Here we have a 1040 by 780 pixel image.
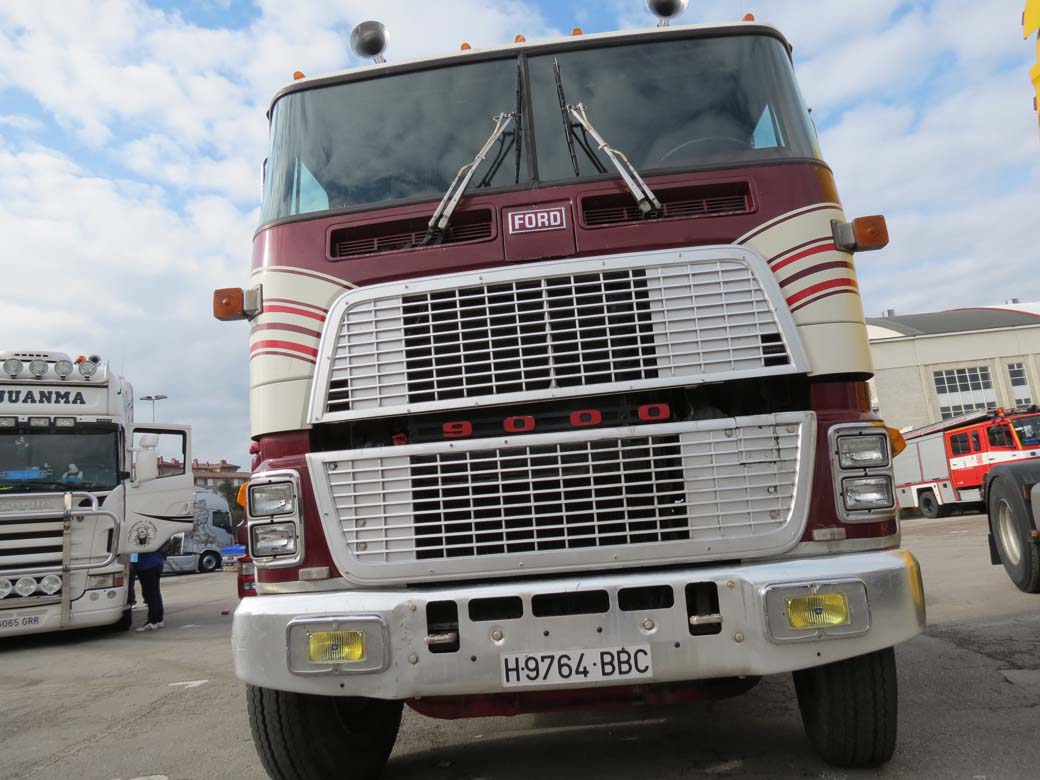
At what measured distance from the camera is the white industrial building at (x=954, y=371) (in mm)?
44875

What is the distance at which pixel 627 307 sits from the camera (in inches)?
134

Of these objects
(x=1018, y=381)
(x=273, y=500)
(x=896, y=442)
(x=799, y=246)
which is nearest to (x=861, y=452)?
(x=896, y=442)

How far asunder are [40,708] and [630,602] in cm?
536

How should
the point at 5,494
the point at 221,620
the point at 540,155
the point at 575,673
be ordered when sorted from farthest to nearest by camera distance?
the point at 221,620, the point at 5,494, the point at 540,155, the point at 575,673

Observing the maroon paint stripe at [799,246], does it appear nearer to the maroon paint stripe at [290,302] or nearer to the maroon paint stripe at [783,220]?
the maroon paint stripe at [783,220]

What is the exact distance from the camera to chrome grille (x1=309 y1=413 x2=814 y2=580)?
3211mm

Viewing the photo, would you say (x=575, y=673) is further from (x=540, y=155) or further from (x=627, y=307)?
(x=540, y=155)

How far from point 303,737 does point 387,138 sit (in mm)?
2610

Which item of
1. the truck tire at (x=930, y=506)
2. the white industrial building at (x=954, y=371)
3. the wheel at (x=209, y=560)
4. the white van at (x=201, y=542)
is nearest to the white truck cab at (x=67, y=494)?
the white van at (x=201, y=542)

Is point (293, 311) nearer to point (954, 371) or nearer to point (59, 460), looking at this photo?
point (59, 460)

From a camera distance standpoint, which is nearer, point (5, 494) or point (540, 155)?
point (540, 155)

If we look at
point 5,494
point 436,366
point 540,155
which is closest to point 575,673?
point 436,366

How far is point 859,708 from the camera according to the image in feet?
11.0

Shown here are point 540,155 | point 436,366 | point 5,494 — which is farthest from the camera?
point 5,494
